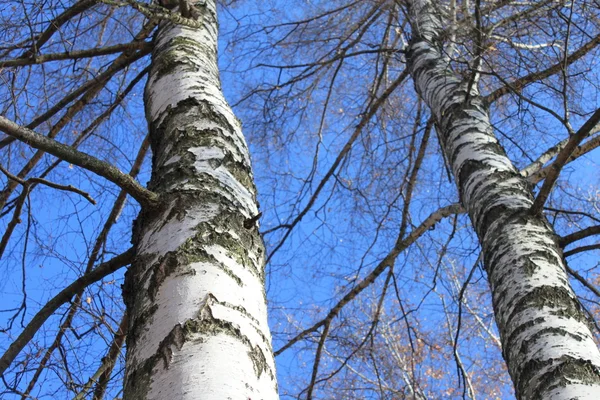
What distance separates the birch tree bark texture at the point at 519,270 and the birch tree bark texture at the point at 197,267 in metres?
0.96

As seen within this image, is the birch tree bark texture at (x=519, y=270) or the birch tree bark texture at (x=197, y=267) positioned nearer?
the birch tree bark texture at (x=197, y=267)

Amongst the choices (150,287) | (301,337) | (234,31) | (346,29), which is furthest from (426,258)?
(150,287)

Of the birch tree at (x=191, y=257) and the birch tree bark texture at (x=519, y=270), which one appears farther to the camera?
the birch tree bark texture at (x=519, y=270)

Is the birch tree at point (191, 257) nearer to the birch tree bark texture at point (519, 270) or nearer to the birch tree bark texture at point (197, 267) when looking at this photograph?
the birch tree bark texture at point (197, 267)

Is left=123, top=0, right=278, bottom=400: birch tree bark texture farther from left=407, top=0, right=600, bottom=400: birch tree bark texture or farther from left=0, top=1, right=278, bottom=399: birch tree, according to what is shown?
left=407, top=0, right=600, bottom=400: birch tree bark texture

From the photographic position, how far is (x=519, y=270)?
6.97 ft

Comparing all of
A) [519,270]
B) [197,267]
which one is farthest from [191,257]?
[519,270]

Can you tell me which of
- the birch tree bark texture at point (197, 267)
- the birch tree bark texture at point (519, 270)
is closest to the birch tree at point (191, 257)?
the birch tree bark texture at point (197, 267)

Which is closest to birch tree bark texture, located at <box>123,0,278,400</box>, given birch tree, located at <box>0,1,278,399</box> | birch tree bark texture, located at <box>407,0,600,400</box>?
birch tree, located at <box>0,1,278,399</box>

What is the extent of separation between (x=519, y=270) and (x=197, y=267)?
130 centimetres

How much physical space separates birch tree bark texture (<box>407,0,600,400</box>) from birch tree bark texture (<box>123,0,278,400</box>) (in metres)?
0.96

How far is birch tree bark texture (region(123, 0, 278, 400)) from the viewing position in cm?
103

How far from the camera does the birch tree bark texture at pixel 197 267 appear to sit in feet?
3.39

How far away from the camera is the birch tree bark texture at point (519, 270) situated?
1.82 m
